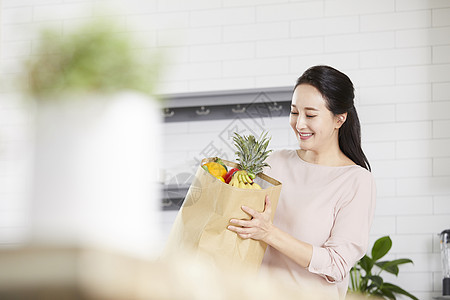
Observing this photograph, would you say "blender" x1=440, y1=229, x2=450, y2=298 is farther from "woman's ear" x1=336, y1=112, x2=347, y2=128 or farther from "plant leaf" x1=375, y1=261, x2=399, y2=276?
"woman's ear" x1=336, y1=112, x2=347, y2=128

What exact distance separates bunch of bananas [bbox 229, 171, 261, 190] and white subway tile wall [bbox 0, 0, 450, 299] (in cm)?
215

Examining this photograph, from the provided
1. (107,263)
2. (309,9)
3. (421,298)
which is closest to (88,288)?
(107,263)

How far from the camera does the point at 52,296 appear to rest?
0.14 metres

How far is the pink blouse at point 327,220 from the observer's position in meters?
1.62

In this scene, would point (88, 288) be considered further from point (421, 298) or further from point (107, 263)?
point (421, 298)

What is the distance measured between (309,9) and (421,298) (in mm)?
2028

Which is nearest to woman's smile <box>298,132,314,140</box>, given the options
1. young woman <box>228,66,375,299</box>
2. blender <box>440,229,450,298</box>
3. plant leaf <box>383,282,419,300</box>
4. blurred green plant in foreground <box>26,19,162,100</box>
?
young woman <box>228,66,375,299</box>

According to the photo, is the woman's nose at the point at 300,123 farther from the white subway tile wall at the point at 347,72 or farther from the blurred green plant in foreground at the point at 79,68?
the white subway tile wall at the point at 347,72

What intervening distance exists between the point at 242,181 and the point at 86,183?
1.30 metres

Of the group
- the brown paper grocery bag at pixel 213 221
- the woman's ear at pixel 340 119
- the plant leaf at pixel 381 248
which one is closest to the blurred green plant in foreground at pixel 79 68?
the brown paper grocery bag at pixel 213 221

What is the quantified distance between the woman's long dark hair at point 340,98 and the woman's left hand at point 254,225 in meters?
0.47

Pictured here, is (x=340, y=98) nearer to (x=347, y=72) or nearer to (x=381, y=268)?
(x=381, y=268)

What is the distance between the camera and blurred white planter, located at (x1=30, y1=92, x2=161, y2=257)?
0.45ft

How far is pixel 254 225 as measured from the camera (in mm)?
1440
